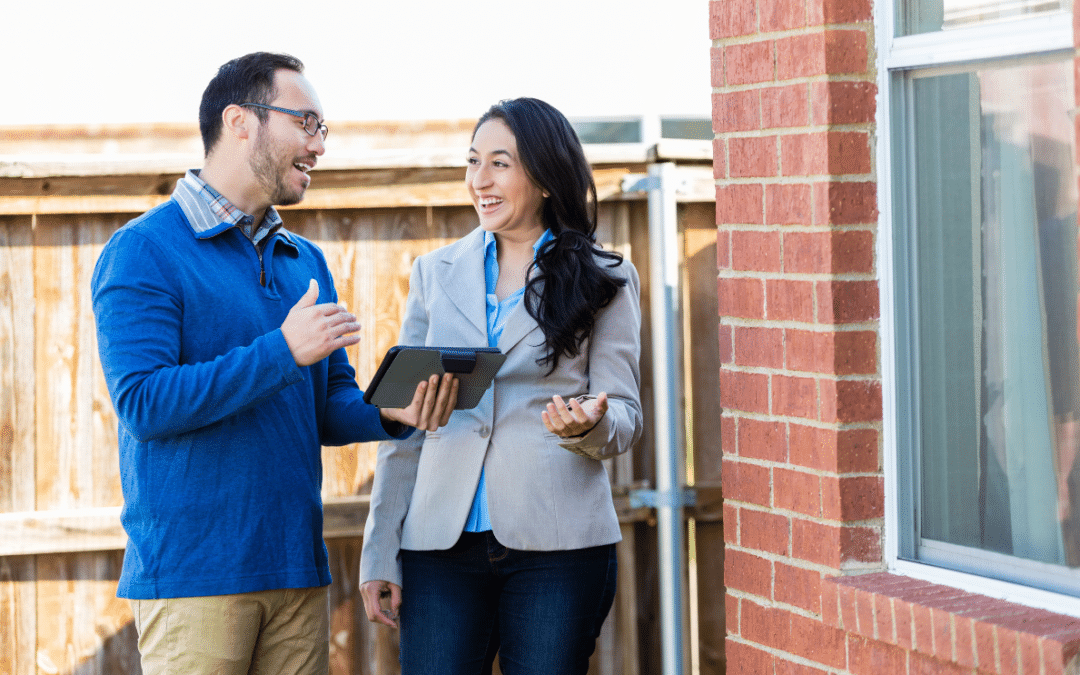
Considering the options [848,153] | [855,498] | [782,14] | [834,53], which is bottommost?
[855,498]

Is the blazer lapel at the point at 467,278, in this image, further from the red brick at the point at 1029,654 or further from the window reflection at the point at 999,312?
the red brick at the point at 1029,654

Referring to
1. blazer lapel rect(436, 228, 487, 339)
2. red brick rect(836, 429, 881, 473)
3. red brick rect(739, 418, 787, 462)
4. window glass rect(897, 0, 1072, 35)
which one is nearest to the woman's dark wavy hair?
blazer lapel rect(436, 228, 487, 339)

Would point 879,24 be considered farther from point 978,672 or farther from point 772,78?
point 978,672

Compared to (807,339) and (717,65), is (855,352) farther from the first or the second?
(717,65)

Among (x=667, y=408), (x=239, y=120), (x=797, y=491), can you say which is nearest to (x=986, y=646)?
(x=797, y=491)

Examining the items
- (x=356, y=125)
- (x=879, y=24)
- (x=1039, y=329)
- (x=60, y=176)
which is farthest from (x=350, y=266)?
(x=1039, y=329)

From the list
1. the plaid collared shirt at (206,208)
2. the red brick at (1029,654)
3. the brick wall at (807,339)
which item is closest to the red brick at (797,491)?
the brick wall at (807,339)

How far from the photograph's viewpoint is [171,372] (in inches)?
90.6

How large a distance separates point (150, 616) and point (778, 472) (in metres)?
1.50

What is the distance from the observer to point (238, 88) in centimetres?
263

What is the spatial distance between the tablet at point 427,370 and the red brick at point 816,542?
83 centimetres

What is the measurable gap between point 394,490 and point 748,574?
3.09ft

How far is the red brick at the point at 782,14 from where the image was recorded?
2.57m

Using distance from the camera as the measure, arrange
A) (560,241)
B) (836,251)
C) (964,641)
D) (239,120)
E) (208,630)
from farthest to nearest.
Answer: (560,241), (239,120), (836,251), (208,630), (964,641)
